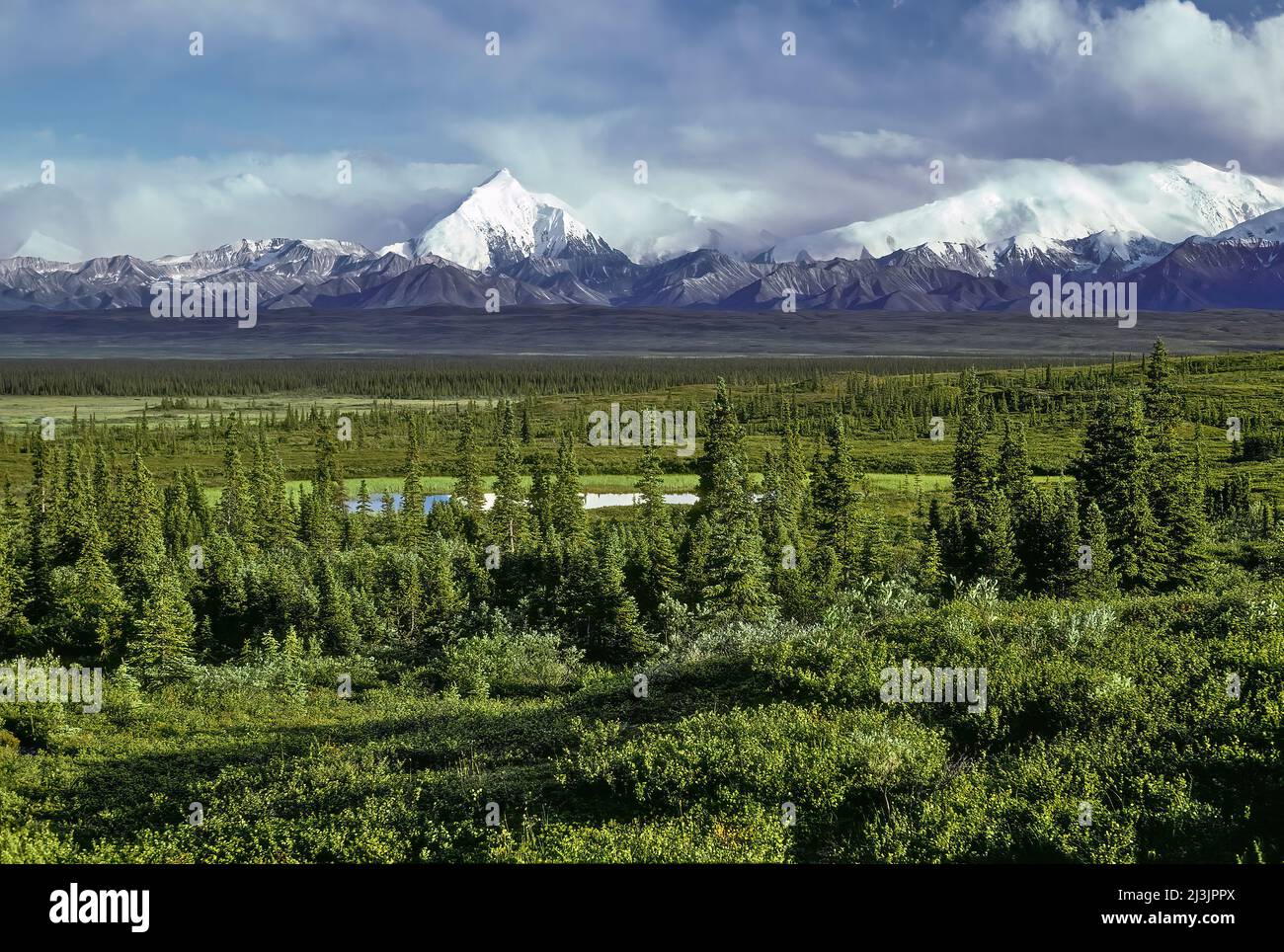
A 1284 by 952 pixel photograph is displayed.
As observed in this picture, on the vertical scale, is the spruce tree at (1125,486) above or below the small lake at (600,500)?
above

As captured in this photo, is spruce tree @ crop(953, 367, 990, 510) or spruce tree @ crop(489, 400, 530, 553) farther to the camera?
spruce tree @ crop(489, 400, 530, 553)

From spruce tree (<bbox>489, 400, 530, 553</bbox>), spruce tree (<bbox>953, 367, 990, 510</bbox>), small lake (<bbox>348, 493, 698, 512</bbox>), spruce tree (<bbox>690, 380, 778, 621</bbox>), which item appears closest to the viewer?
spruce tree (<bbox>690, 380, 778, 621</bbox>)

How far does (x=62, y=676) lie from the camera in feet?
97.6

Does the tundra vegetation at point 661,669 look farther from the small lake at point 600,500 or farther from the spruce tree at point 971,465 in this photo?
the small lake at point 600,500

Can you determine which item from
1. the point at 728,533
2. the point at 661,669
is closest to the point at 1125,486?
the point at 728,533

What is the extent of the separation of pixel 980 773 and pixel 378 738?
1188 centimetres

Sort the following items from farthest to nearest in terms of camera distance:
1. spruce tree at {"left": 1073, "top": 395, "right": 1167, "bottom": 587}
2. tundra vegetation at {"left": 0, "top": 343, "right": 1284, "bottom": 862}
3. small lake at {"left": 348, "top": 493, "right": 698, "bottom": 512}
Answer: small lake at {"left": 348, "top": 493, "right": 698, "bottom": 512} < spruce tree at {"left": 1073, "top": 395, "right": 1167, "bottom": 587} < tundra vegetation at {"left": 0, "top": 343, "right": 1284, "bottom": 862}

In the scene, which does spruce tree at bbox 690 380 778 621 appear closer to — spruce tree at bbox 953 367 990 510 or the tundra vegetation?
the tundra vegetation

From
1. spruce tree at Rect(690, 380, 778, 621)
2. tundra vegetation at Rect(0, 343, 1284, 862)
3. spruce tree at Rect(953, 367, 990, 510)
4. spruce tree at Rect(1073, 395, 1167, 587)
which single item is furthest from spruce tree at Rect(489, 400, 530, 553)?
spruce tree at Rect(1073, 395, 1167, 587)

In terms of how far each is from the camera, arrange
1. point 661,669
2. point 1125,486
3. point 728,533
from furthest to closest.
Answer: point 1125,486 → point 728,533 → point 661,669

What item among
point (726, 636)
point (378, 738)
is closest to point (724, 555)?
point (726, 636)

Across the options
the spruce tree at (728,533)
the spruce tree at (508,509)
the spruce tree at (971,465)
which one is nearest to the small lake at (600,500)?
the spruce tree at (508,509)

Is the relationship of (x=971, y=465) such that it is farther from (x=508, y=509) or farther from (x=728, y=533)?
(x=508, y=509)
